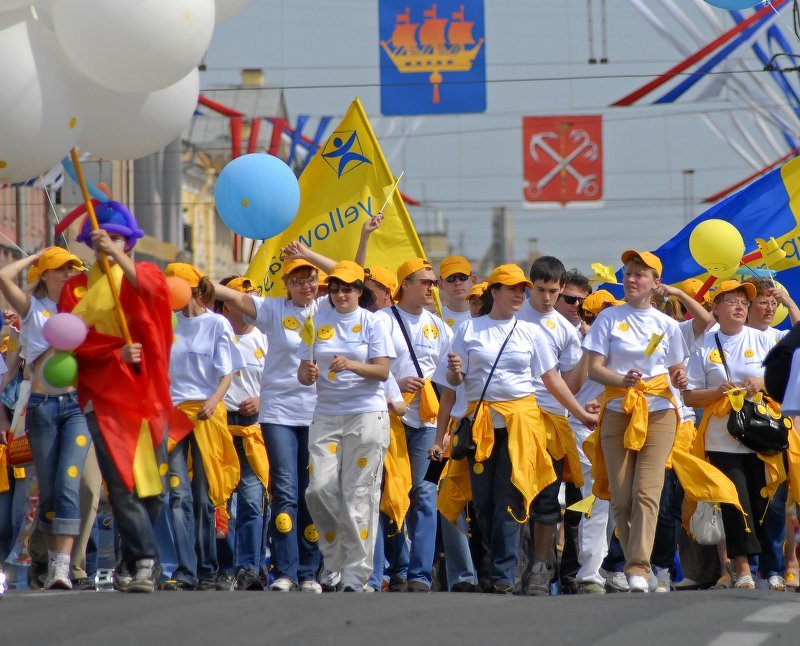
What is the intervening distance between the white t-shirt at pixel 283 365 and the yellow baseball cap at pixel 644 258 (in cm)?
185

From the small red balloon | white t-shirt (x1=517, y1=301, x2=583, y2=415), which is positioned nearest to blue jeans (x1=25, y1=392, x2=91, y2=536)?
the small red balloon

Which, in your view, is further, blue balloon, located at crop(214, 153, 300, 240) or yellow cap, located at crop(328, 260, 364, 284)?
blue balloon, located at crop(214, 153, 300, 240)

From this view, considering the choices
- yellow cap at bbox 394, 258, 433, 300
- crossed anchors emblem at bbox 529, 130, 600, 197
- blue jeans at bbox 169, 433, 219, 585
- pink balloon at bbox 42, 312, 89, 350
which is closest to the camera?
pink balloon at bbox 42, 312, 89, 350

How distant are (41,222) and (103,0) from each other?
3844cm

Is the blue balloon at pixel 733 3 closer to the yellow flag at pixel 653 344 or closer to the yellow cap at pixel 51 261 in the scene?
the yellow flag at pixel 653 344

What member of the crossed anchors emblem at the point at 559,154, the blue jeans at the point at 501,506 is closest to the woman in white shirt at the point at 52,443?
the blue jeans at the point at 501,506

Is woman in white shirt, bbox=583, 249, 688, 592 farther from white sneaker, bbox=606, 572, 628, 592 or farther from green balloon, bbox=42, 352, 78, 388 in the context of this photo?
green balloon, bbox=42, 352, 78, 388

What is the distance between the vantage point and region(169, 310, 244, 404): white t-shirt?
10539mm

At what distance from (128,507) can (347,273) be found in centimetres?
212

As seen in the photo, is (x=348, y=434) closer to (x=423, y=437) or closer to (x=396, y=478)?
(x=396, y=478)

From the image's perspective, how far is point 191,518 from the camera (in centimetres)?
1041

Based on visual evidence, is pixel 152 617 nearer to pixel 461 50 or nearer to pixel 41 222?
pixel 461 50

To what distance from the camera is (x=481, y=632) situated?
23.6 ft

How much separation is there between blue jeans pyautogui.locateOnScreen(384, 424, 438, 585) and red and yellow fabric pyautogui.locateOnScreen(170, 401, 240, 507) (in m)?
1.05
